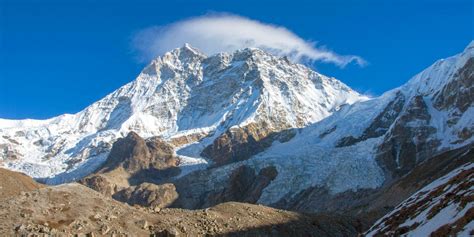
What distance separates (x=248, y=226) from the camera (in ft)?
241

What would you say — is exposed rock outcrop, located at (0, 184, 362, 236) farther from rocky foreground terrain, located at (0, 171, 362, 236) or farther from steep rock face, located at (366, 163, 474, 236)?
steep rock face, located at (366, 163, 474, 236)

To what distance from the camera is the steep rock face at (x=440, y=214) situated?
29.8m

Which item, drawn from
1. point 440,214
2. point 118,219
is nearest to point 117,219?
point 118,219

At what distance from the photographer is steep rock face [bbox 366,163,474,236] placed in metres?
29.8

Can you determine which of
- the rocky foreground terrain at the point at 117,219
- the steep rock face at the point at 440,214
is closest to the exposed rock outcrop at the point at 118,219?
the rocky foreground terrain at the point at 117,219

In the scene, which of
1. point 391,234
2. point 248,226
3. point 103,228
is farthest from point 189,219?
point 391,234

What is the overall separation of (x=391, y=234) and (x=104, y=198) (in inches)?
1521

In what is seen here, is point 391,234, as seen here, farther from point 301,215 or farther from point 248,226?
point 301,215

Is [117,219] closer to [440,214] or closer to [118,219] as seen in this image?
[118,219]

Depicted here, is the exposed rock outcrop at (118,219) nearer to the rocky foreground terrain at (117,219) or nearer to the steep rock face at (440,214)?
the rocky foreground terrain at (117,219)

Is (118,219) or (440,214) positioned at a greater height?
(118,219)

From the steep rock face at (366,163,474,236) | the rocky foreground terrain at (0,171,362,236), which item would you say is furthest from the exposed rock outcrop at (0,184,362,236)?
the steep rock face at (366,163,474,236)

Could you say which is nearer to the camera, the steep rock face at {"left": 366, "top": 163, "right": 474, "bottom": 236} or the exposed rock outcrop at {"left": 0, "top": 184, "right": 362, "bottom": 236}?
the steep rock face at {"left": 366, "top": 163, "right": 474, "bottom": 236}

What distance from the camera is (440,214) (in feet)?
111
